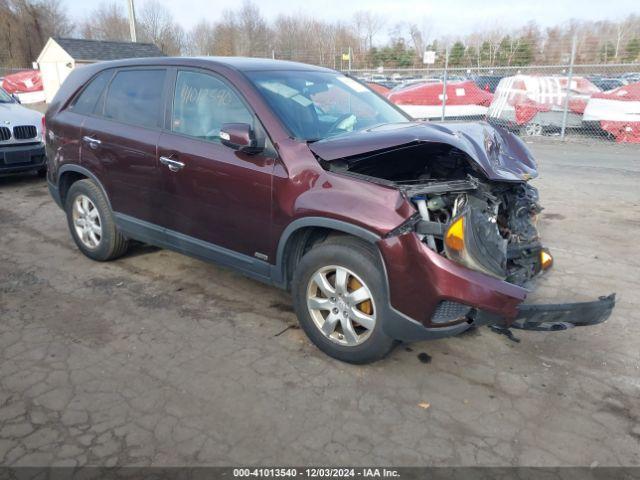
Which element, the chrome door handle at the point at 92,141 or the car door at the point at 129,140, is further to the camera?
the chrome door handle at the point at 92,141

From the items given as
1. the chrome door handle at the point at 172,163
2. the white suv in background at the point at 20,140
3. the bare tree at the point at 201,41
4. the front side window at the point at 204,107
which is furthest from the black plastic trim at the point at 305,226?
the bare tree at the point at 201,41

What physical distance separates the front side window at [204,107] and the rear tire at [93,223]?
129 cm

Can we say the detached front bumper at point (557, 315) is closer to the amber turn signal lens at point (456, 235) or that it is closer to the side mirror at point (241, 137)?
the amber turn signal lens at point (456, 235)

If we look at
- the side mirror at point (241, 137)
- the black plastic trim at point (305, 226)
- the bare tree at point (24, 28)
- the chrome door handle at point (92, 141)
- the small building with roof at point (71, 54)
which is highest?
the bare tree at point (24, 28)

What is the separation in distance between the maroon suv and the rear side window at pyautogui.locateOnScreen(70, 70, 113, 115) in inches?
0.8

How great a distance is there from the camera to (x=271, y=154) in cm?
344

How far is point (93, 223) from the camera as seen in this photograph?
493cm

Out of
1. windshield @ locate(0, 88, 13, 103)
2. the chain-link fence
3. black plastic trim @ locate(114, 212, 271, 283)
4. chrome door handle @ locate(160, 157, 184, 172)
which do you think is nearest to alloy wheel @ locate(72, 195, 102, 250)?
black plastic trim @ locate(114, 212, 271, 283)

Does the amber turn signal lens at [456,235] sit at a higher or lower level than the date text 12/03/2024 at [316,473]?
higher

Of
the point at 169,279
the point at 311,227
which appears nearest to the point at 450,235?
the point at 311,227

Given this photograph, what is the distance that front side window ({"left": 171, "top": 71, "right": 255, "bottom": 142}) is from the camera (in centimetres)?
371

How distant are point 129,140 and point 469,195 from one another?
279cm

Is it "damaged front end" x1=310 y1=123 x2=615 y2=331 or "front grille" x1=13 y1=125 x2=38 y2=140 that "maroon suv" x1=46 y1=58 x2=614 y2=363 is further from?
"front grille" x1=13 y1=125 x2=38 y2=140

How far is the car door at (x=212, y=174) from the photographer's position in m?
3.54
